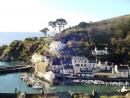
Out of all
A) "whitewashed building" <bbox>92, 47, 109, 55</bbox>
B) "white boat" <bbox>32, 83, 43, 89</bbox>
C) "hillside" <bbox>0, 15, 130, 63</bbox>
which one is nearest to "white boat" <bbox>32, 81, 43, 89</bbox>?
"white boat" <bbox>32, 83, 43, 89</bbox>

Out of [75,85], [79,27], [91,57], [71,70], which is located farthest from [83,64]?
[79,27]

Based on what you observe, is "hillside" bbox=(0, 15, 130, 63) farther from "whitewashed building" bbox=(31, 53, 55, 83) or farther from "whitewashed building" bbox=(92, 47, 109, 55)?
"whitewashed building" bbox=(31, 53, 55, 83)

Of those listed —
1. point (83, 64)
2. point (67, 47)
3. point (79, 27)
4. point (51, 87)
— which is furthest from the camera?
point (79, 27)

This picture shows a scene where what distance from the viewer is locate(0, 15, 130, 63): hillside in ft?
176

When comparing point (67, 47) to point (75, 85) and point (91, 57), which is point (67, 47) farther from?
point (75, 85)

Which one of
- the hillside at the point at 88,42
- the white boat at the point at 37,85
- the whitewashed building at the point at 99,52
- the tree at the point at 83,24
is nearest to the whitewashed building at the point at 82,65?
the white boat at the point at 37,85

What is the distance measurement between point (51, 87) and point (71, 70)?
4.83 metres

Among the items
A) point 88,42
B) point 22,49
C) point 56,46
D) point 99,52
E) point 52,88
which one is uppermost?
point 88,42

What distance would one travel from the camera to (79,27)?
65688mm

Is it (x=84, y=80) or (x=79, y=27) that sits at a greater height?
(x=79, y=27)

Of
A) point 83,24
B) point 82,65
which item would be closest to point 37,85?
point 82,65

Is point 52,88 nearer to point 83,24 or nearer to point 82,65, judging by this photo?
point 82,65

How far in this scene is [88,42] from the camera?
188 feet

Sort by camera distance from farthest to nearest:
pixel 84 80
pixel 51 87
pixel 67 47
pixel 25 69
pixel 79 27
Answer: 1. pixel 79 27
2. pixel 67 47
3. pixel 25 69
4. pixel 84 80
5. pixel 51 87
